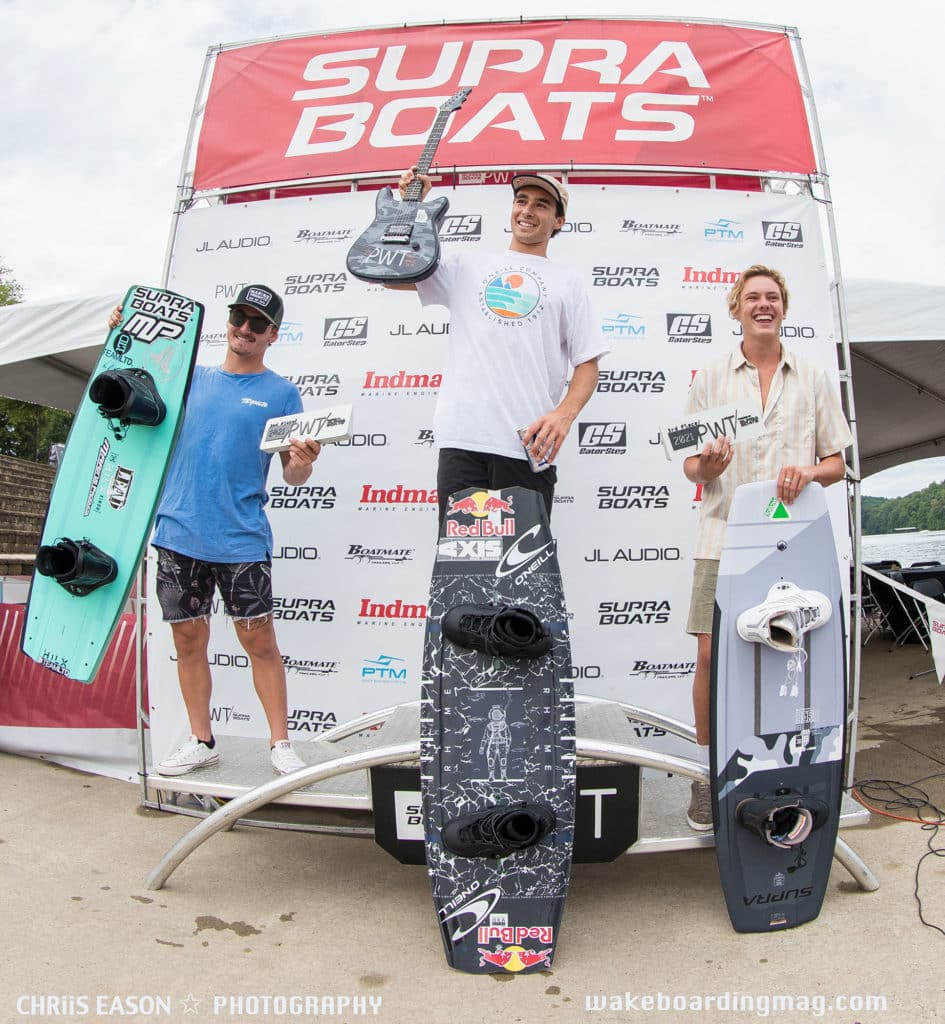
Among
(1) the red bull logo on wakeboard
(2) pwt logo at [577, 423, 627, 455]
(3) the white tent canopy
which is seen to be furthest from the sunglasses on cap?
→ (3) the white tent canopy

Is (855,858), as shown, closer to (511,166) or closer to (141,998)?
(141,998)

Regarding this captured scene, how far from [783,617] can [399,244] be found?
163cm

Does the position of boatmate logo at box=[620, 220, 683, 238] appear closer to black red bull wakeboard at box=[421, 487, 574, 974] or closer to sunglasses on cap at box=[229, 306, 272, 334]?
sunglasses on cap at box=[229, 306, 272, 334]

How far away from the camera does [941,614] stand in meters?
3.60

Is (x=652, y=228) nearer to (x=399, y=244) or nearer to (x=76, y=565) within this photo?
(x=399, y=244)

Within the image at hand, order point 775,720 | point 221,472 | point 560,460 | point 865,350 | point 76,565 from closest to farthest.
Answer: point 775,720
point 76,565
point 221,472
point 560,460
point 865,350

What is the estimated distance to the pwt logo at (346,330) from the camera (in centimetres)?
333

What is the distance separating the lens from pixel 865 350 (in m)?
5.22

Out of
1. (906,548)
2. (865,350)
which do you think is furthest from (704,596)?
(906,548)

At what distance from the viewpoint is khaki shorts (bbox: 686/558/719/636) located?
237 cm

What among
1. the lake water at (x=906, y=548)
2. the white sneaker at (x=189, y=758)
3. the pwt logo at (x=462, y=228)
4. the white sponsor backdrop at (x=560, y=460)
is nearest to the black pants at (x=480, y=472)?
the white sponsor backdrop at (x=560, y=460)

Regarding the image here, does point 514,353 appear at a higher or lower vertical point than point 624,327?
lower

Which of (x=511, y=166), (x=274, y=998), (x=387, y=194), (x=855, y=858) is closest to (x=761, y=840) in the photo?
(x=855, y=858)

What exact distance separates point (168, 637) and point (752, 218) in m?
3.10
